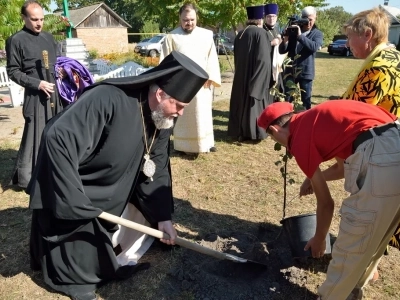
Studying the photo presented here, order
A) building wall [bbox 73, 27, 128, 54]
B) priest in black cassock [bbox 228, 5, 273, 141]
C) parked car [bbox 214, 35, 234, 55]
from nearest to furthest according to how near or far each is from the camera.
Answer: priest in black cassock [bbox 228, 5, 273, 141]
parked car [bbox 214, 35, 234, 55]
building wall [bbox 73, 27, 128, 54]

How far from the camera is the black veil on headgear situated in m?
2.29

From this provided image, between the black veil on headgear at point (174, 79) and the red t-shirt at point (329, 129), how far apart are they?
772 mm

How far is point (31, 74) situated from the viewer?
4141mm

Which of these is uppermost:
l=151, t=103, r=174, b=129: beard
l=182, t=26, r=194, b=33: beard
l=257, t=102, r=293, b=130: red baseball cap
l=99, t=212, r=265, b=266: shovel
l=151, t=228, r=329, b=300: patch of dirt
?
l=182, t=26, r=194, b=33: beard

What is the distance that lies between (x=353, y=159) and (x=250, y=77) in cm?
395

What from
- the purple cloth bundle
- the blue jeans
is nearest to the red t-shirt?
the purple cloth bundle

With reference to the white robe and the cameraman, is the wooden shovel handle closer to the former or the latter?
the white robe

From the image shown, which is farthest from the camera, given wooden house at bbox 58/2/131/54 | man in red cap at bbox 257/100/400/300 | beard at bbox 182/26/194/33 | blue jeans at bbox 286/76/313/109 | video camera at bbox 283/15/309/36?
wooden house at bbox 58/2/131/54

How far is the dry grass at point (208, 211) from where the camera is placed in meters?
2.76

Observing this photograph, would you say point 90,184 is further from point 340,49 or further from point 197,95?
point 340,49

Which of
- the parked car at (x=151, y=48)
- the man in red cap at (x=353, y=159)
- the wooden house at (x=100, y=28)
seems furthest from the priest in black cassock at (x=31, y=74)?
the wooden house at (x=100, y=28)

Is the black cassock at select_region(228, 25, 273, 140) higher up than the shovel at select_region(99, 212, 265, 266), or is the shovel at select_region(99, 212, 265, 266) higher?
the black cassock at select_region(228, 25, 273, 140)

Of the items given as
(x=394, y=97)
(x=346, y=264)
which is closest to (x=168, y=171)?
(x=346, y=264)

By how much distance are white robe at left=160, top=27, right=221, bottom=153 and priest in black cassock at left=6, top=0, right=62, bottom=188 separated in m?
1.59
